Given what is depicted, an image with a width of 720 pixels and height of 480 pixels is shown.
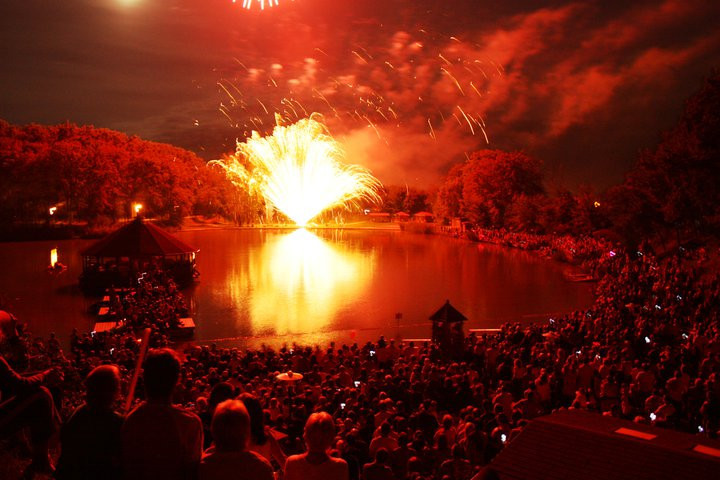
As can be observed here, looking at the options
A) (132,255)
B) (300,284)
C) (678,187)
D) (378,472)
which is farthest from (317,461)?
(678,187)

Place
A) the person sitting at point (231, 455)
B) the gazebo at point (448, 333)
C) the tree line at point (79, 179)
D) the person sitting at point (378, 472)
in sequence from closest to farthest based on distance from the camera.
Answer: the person sitting at point (231, 455) → the person sitting at point (378, 472) → the gazebo at point (448, 333) → the tree line at point (79, 179)

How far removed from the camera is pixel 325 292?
2548 cm

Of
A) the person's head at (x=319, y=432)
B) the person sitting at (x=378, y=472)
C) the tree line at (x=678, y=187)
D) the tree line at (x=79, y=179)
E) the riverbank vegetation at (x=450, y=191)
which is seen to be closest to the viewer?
the person's head at (x=319, y=432)

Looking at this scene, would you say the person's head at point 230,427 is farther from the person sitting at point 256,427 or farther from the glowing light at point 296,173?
the glowing light at point 296,173

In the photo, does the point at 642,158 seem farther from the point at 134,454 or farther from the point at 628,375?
the point at 134,454

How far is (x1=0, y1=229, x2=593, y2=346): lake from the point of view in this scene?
62.2 feet

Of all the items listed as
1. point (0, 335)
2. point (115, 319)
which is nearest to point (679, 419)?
point (0, 335)

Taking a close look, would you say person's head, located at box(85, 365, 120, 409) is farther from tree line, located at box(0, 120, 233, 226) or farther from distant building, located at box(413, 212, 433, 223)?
distant building, located at box(413, 212, 433, 223)

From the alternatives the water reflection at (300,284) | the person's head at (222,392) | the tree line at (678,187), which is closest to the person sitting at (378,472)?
the person's head at (222,392)

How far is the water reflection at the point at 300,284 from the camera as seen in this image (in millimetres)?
20125

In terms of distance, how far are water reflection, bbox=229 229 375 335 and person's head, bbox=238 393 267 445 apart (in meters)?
14.9

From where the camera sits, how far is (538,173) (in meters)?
67.6

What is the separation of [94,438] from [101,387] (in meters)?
0.25

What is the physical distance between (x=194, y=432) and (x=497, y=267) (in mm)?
34256
